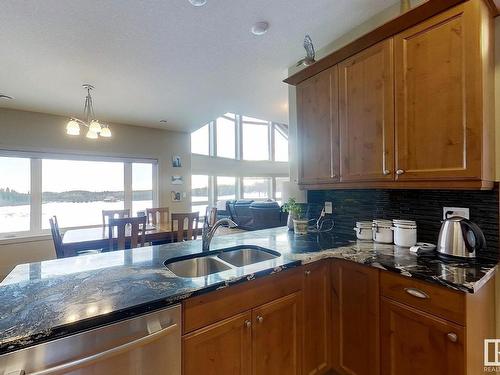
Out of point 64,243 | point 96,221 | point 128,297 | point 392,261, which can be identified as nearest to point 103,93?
point 64,243

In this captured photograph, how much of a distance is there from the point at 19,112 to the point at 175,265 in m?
4.26

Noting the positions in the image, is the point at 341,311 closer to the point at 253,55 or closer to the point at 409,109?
the point at 409,109

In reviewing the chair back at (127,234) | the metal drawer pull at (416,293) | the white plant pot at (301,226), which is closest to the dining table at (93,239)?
the chair back at (127,234)

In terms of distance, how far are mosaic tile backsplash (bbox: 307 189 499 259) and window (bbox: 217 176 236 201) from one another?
644 cm

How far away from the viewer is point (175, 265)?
1574 millimetres

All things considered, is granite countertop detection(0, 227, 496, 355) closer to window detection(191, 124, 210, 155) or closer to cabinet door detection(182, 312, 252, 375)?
cabinet door detection(182, 312, 252, 375)

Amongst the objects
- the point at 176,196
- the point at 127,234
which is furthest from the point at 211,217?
the point at 176,196

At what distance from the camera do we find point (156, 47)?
2328 mm

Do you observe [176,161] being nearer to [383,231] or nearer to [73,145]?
[73,145]

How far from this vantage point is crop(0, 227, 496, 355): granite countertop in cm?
85

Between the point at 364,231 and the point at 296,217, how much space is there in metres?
0.60

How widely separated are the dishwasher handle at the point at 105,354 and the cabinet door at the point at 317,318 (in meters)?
0.89

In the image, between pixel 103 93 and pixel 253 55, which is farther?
pixel 103 93

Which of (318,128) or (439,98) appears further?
(318,128)
